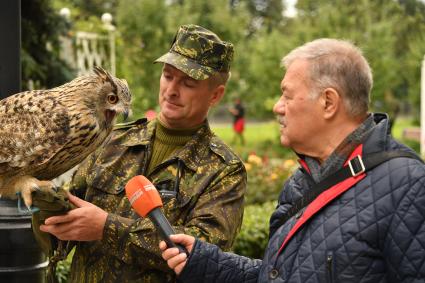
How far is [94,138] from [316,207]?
1.01 metres

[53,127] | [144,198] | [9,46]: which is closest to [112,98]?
[53,127]

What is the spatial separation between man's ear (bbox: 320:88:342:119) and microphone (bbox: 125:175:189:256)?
2.24 ft

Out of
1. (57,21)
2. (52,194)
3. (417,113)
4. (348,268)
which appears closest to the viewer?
(348,268)

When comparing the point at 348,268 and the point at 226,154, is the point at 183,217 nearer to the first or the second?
the point at 226,154

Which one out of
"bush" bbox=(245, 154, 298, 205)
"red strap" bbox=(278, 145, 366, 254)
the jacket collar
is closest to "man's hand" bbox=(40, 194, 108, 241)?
"red strap" bbox=(278, 145, 366, 254)

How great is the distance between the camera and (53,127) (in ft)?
9.78

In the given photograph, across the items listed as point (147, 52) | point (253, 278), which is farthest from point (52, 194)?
point (147, 52)

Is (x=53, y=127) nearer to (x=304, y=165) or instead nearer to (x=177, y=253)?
(x=177, y=253)

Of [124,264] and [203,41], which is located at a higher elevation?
[203,41]

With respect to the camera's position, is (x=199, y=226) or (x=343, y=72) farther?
(x=199, y=226)

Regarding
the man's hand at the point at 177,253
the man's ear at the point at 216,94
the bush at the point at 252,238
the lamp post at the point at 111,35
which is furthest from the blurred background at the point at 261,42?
the man's hand at the point at 177,253

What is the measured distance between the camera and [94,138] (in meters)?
3.04

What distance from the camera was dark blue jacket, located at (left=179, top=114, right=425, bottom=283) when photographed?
2350 mm

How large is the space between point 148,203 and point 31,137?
635mm
